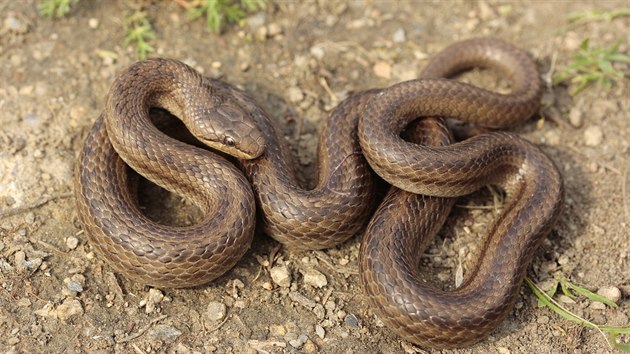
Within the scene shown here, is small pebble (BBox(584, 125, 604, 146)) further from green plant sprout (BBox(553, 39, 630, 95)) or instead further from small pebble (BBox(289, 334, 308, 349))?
small pebble (BBox(289, 334, 308, 349))

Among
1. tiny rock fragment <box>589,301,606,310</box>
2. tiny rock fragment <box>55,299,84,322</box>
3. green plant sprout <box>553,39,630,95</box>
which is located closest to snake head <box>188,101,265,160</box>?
tiny rock fragment <box>55,299,84,322</box>

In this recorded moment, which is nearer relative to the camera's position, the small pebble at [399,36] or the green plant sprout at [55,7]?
the green plant sprout at [55,7]

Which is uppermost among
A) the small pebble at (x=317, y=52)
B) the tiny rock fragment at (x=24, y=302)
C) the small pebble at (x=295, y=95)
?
the small pebble at (x=317, y=52)

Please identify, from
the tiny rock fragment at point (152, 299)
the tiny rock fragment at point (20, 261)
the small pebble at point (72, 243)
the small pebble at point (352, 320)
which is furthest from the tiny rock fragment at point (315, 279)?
the tiny rock fragment at point (20, 261)

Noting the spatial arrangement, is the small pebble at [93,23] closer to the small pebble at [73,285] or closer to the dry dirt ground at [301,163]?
the dry dirt ground at [301,163]

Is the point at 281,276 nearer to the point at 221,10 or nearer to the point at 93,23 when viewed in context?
→ the point at 221,10

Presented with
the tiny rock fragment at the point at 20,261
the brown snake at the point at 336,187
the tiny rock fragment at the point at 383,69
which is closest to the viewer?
the brown snake at the point at 336,187

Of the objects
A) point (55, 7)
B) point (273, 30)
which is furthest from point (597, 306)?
point (55, 7)
